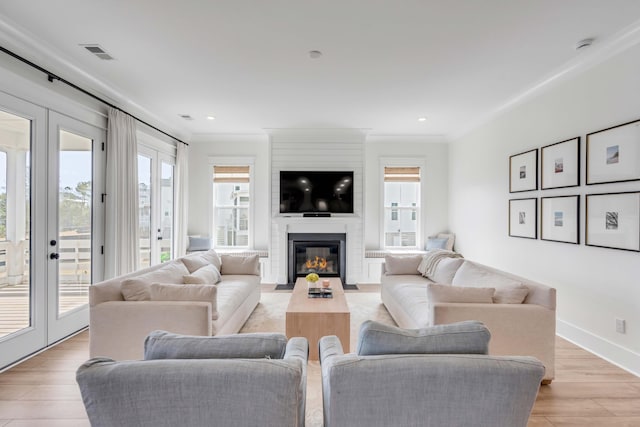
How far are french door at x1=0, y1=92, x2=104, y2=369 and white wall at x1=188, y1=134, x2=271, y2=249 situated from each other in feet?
8.56

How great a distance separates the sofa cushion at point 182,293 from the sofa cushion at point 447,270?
8.11 feet

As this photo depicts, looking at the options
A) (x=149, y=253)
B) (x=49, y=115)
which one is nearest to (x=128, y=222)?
(x=149, y=253)

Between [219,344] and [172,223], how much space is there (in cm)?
513

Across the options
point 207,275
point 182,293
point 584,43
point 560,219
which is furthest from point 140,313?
point 584,43

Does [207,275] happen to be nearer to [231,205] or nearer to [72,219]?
[72,219]

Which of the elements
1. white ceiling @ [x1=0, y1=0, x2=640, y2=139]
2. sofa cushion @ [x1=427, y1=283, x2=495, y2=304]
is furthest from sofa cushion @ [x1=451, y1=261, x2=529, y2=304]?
white ceiling @ [x1=0, y1=0, x2=640, y2=139]

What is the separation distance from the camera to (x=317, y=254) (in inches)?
249

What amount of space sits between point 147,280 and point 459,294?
2.53 m

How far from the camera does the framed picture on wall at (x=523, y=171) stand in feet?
13.4

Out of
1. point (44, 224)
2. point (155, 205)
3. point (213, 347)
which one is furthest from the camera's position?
point (155, 205)

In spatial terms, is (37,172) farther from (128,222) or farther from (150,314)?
(150,314)

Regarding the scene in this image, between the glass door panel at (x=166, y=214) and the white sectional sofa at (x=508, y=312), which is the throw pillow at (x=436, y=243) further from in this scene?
the glass door panel at (x=166, y=214)

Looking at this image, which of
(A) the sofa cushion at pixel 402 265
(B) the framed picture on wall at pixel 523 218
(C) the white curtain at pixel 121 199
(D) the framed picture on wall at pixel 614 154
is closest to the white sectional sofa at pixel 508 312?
(D) the framed picture on wall at pixel 614 154

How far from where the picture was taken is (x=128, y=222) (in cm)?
430
